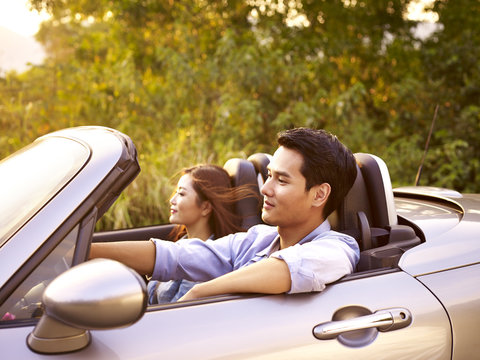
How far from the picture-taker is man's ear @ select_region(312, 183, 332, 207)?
2045 mm

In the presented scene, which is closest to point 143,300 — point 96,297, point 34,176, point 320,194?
point 96,297

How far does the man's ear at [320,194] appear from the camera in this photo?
80.5 inches

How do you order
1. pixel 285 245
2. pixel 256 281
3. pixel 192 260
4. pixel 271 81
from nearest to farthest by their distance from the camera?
1. pixel 256 281
2. pixel 285 245
3. pixel 192 260
4. pixel 271 81

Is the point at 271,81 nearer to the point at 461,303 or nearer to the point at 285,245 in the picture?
the point at 285,245

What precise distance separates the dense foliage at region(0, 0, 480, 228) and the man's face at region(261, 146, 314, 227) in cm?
491

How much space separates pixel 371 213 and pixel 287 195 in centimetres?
54

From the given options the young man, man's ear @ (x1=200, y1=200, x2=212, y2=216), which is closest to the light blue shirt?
the young man

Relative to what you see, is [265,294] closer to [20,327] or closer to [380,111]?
[20,327]

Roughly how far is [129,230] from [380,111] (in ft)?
25.8

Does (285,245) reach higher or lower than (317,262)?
lower

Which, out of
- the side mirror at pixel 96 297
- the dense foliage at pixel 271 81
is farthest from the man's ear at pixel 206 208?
the dense foliage at pixel 271 81

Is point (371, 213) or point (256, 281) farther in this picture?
point (371, 213)

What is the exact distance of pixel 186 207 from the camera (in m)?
2.95

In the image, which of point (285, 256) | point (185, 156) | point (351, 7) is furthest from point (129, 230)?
point (351, 7)
